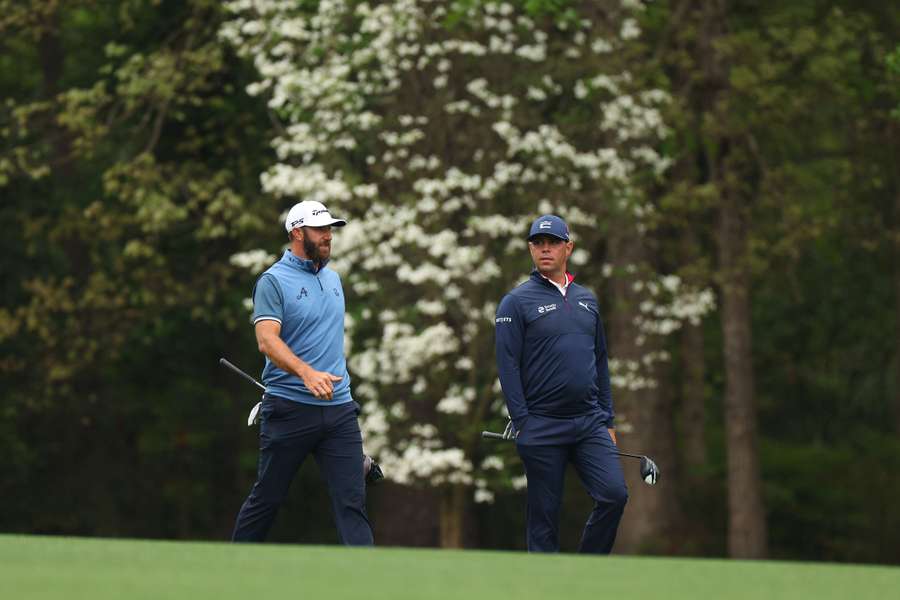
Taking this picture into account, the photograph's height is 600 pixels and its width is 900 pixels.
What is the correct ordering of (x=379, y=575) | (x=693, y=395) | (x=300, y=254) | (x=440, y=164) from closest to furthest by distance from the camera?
(x=379, y=575) < (x=300, y=254) < (x=440, y=164) < (x=693, y=395)

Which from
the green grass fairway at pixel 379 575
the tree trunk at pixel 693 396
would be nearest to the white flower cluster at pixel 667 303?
the tree trunk at pixel 693 396

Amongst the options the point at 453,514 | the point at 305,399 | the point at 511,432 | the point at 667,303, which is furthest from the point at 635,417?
the point at 305,399

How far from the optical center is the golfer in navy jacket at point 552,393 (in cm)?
842

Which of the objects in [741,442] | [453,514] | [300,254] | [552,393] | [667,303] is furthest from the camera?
[741,442]

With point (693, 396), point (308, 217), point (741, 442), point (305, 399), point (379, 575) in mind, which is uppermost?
point (308, 217)

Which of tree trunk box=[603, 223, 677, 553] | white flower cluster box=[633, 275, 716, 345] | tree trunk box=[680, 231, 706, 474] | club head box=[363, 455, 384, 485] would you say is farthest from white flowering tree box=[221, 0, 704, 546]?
tree trunk box=[680, 231, 706, 474]

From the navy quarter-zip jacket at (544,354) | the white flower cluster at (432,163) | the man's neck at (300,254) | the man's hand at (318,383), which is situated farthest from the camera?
the white flower cluster at (432,163)

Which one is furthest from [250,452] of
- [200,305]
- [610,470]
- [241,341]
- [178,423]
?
[610,470]

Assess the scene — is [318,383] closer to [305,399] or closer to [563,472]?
[305,399]

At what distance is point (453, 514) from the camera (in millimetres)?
17047

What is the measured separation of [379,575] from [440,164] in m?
10.6

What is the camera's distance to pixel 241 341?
80.0 feet

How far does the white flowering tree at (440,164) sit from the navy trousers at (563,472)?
662cm

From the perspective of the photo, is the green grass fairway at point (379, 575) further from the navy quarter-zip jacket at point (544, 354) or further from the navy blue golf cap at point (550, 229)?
the navy blue golf cap at point (550, 229)
